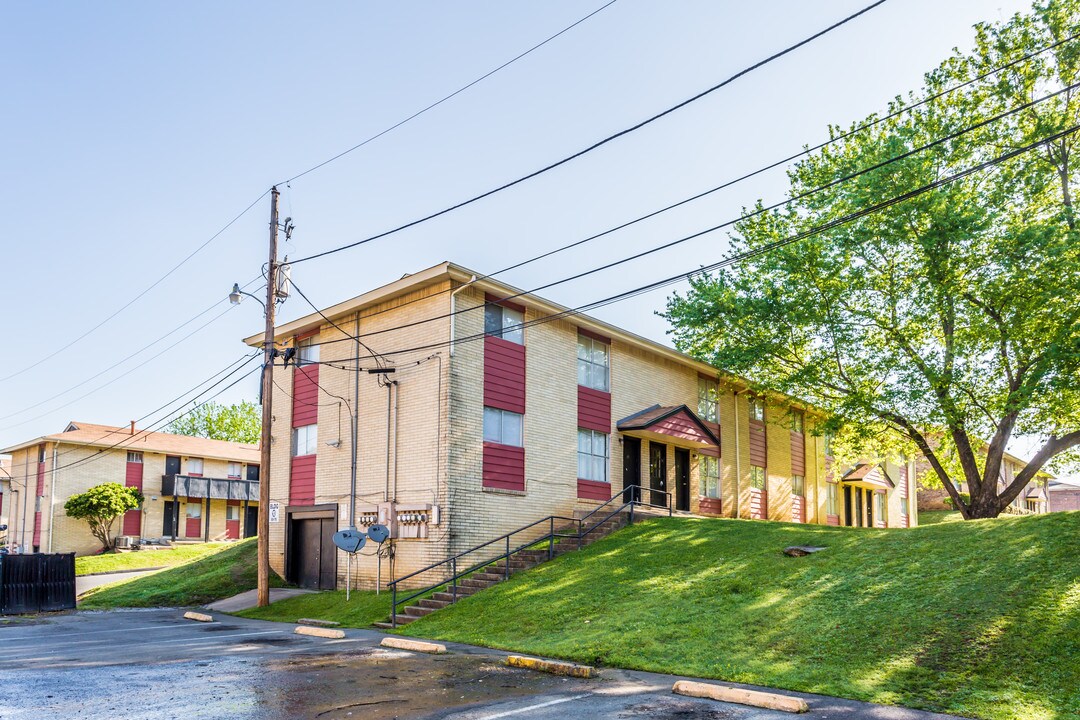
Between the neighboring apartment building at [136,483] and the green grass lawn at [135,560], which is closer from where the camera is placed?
the green grass lawn at [135,560]

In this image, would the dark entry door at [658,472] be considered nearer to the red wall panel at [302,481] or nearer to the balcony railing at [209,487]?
the red wall panel at [302,481]

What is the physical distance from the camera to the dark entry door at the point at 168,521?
153 feet

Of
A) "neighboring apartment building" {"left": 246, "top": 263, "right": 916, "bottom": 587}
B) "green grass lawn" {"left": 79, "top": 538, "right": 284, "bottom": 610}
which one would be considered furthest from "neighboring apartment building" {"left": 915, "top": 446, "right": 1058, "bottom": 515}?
"green grass lawn" {"left": 79, "top": 538, "right": 284, "bottom": 610}

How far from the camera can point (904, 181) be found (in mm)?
21516

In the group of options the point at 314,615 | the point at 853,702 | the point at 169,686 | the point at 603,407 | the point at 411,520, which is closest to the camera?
the point at 853,702

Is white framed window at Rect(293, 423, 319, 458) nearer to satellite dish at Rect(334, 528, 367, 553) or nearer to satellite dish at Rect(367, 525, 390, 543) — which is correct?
satellite dish at Rect(367, 525, 390, 543)

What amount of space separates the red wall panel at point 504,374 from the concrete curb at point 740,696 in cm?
1215

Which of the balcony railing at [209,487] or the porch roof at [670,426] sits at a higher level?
the porch roof at [670,426]

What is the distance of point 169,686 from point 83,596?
19.0 metres

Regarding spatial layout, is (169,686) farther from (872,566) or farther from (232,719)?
(872,566)

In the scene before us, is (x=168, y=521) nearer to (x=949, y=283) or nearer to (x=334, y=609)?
(x=334, y=609)

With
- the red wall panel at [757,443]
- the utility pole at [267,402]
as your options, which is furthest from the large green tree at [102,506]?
the red wall panel at [757,443]

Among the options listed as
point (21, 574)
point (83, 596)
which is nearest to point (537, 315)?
point (21, 574)

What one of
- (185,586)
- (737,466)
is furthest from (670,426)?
(185,586)
